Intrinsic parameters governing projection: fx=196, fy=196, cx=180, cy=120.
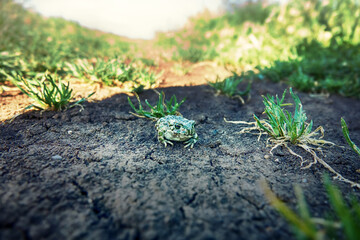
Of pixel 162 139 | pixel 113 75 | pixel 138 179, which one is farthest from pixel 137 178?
pixel 113 75

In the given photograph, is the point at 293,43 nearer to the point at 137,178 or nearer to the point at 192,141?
the point at 192,141

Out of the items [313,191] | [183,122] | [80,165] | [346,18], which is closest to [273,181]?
[313,191]

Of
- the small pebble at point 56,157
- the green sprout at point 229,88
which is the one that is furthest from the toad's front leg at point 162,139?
the green sprout at point 229,88

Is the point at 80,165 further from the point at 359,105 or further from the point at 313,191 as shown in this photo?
the point at 359,105

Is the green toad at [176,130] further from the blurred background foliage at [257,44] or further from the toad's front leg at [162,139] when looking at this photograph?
the blurred background foliage at [257,44]

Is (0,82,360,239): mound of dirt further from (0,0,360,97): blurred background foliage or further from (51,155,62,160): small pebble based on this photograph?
(0,0,360,97): blurred background foliage

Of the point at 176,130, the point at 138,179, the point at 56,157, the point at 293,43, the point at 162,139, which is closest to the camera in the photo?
the point at 138,179

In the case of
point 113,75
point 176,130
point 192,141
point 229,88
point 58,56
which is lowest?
point 192,141
